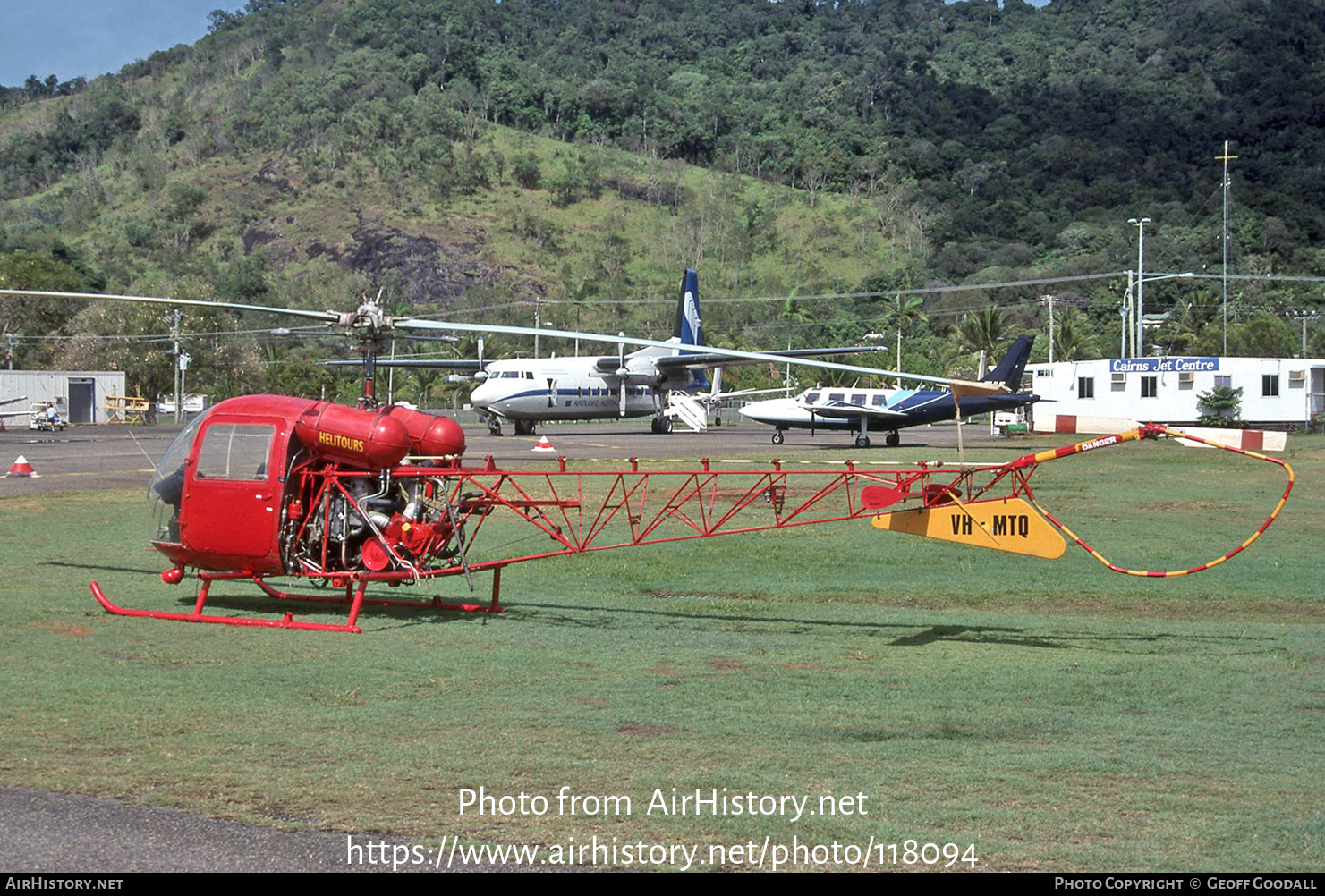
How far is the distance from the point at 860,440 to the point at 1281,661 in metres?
34.2

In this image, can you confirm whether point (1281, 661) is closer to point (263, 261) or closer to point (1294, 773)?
point (1294, 773)

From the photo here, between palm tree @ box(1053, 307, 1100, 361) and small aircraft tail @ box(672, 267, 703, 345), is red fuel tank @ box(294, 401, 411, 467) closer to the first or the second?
small aircraft tail @ box(672, 267, 703, 345)

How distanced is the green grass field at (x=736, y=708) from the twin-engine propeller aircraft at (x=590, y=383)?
32832mm

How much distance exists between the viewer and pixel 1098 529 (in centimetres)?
2077

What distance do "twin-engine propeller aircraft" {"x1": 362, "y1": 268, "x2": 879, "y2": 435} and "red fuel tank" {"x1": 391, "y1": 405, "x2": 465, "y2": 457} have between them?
109 feet

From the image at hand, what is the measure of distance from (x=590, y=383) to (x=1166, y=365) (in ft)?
83.0

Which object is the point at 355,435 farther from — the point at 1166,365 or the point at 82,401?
the point at 82,401

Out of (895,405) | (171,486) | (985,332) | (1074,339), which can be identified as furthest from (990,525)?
(1074,339)

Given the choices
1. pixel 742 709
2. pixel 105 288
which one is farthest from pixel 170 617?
pixel 105 288

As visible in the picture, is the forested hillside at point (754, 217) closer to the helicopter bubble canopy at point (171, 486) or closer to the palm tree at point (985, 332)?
the palm tree at point (985, 332)

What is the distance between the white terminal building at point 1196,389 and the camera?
53750 millimetres

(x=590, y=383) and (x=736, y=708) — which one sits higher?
(x=590, y=383)

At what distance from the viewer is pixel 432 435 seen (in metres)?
12.3

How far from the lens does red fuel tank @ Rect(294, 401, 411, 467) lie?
1189cm
